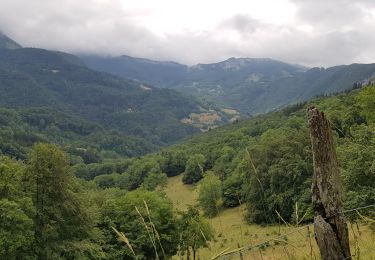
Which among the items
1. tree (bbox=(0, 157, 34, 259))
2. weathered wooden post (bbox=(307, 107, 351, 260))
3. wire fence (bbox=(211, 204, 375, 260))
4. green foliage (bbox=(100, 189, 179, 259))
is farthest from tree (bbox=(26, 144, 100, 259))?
weathered wooden post (bbox=(307, 107, 351, 260))

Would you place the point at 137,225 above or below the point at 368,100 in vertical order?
below

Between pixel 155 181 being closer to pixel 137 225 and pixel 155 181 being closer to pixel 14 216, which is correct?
pixel 137 225

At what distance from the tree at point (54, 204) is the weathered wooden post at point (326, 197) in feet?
92.2

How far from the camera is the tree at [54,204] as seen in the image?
98.8ft

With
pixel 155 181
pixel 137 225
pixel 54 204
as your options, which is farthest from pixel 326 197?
pixel 155 181

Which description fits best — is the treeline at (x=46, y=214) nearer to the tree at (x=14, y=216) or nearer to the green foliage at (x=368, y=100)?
the tree at (x=14, y=216)

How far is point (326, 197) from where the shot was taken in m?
4.40

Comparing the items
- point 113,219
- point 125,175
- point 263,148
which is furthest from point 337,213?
point 125,175

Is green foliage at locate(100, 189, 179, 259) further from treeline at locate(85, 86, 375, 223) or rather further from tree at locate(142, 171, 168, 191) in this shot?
tree at locate(142, 171, 168, 191)

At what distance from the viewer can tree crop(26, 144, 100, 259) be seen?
30.1 meters

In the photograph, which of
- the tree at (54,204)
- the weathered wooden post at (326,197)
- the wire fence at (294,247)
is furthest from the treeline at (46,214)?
the weathered wooden post at (326,197)

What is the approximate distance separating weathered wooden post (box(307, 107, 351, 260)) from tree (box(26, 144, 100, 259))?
28099 mm

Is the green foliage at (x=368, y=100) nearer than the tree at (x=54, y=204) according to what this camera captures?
No

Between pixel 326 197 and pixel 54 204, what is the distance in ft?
95.7
